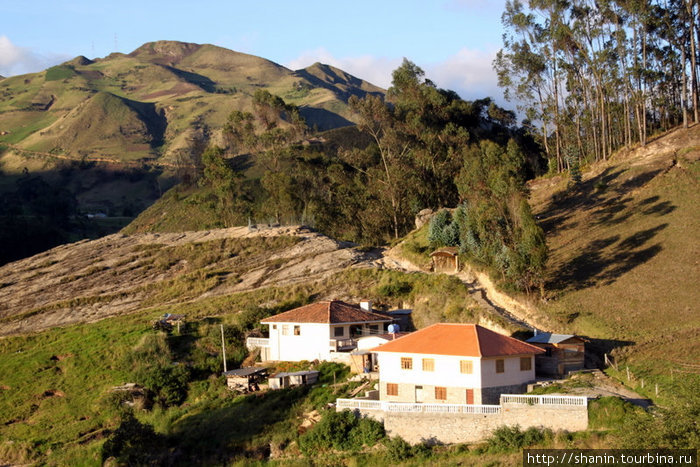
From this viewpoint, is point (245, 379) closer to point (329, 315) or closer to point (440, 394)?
point (329, 315)

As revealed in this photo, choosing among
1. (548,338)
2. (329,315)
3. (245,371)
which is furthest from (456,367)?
(245,371)

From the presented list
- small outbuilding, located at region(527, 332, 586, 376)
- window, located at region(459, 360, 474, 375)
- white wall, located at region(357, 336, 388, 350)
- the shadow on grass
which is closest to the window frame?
window, located at region(459, 360, 474, 375)

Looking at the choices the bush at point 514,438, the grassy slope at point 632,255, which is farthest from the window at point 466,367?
the grassy slope at point 632,255

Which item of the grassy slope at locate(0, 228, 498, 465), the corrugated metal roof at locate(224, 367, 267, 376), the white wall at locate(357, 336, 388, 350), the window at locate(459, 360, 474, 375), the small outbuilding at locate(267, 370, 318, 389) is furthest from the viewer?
the corrugated metal roof at locate(224, 367, 267, 376)

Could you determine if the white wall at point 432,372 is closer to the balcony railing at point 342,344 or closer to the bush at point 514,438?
the bush at point 514,438

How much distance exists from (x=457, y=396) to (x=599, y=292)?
1421cm

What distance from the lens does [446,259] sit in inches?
2083

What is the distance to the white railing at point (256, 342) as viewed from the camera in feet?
149

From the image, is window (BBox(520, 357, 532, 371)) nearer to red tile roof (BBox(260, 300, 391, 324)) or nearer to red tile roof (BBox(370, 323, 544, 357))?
red tile roof (BBox(370, 323, 544, 357))

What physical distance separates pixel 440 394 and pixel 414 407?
2.11m

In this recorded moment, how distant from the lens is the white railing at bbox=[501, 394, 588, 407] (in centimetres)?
2861

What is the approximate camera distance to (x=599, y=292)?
4269 cm

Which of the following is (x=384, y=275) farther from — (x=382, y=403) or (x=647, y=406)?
(x=647, y=406)

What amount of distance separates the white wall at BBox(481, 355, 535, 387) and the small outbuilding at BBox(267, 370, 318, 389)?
35.7ft
